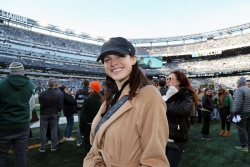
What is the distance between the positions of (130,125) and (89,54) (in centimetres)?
6871

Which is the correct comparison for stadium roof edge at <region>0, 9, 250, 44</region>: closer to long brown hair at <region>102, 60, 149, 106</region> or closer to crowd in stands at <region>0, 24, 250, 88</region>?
crowd in stands at <region>0, 24, 250, 88</region>

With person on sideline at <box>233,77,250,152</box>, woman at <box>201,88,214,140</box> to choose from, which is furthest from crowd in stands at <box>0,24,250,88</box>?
person on sideline at <box>233,77,250,152</box>

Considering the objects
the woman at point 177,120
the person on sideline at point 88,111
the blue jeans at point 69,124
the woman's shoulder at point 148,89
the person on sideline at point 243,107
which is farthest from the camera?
the blue jeans at point 69,124

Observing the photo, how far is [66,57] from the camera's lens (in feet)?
205

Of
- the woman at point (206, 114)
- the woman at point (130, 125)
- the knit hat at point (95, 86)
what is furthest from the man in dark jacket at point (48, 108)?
the woman at point (206, 114)

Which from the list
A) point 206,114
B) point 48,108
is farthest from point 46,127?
point 206,114

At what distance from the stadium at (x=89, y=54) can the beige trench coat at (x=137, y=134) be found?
45587mm

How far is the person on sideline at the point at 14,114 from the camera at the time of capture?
328cm

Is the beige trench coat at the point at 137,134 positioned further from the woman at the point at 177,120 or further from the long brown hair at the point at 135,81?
the woman at the point at 177,120

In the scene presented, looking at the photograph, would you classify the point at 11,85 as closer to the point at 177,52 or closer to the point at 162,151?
the point at 162,151

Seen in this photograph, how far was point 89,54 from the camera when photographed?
68.0 meters

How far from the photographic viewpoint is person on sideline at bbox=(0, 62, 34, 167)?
328 centimetres

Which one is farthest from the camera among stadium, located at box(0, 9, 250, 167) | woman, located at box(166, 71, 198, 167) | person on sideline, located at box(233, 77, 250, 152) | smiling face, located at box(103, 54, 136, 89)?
stadium, located at box(0, 9, 250, 167)

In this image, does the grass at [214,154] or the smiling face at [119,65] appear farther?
the grass at [214,154]
